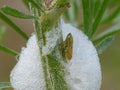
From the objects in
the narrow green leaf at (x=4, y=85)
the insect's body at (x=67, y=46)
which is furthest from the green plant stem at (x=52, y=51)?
the narrow green leaf at (x=4, y=85)

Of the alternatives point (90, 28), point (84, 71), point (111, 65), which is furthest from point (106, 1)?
point (111, 65)

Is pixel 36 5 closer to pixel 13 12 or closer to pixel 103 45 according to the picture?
pixel 13 12

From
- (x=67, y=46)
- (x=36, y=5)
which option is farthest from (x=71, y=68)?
(x=36, y=5)

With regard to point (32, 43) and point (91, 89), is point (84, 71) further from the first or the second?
point (32, 43)

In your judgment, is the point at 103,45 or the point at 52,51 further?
the point at 103,45

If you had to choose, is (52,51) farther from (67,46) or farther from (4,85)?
(4,85)

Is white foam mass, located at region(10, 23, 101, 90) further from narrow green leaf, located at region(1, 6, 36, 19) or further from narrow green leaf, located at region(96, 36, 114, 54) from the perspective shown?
narrow green leaf, located at region(1, 6, 36, 19)

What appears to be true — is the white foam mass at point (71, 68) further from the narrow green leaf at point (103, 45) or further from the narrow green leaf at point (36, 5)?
the narrow green leaf at point (36, 5)

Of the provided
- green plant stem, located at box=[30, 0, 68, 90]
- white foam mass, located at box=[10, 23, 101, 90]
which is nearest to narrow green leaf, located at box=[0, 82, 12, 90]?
white foam mass, located at box=[10, 23, 101, 90]

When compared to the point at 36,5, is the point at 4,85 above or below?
below
